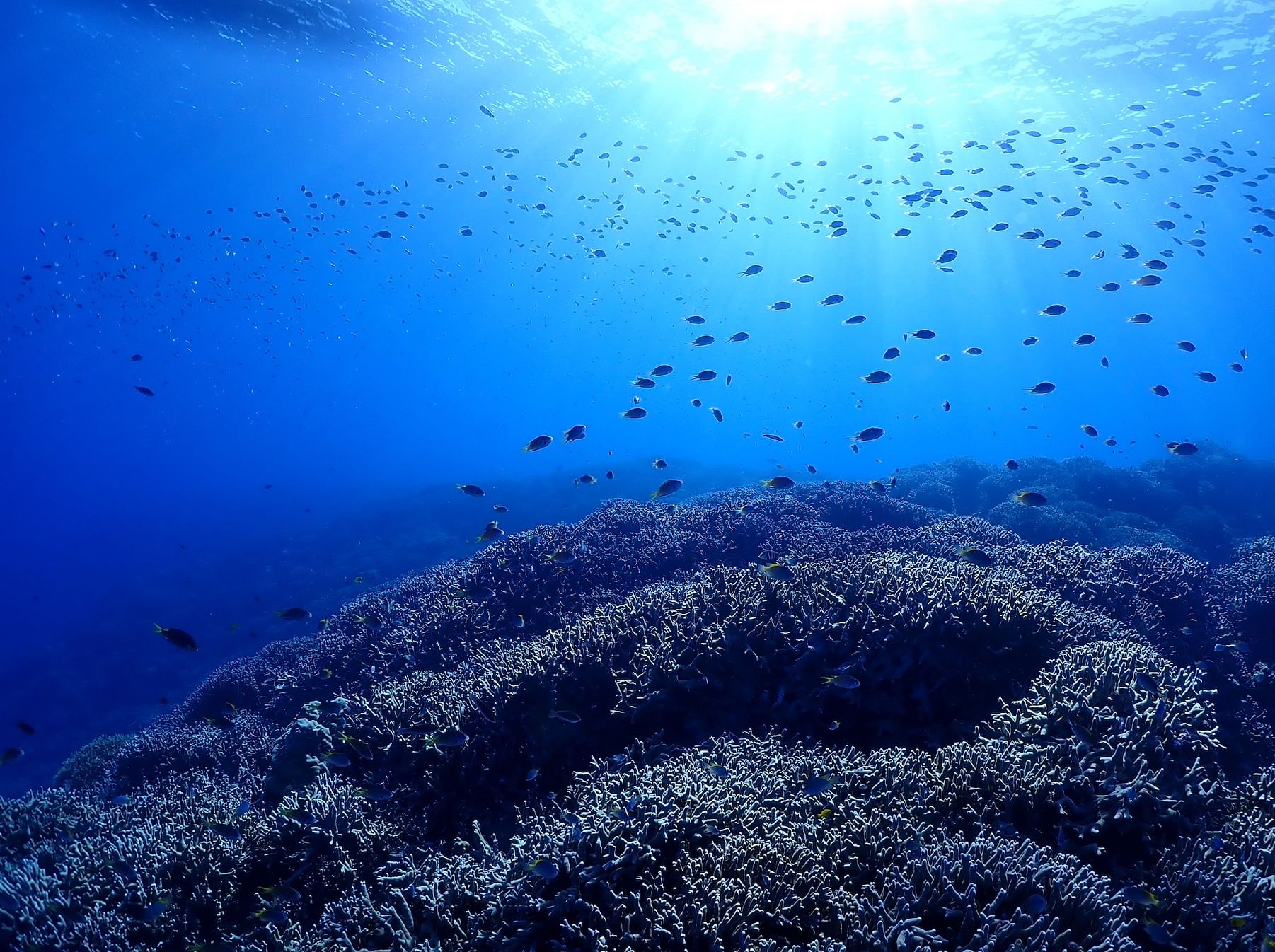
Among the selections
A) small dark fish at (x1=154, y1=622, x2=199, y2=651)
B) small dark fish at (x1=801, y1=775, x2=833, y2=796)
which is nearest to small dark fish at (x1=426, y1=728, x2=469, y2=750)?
small dark fish at (x1=154, y1=622, x2=199, y2=651)

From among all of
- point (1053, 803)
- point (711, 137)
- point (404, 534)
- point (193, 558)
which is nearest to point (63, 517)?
point (193, 558)

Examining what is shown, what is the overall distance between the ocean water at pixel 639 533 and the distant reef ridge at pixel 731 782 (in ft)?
0.15

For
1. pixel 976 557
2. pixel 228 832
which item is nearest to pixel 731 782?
pixel 228 832

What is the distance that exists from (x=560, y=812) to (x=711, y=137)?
46.1 meters

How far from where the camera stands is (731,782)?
13.4 feet

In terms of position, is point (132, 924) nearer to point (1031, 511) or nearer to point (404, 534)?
point (1031, 511)

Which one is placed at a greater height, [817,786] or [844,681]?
[844,681]

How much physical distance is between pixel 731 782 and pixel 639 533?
693cm

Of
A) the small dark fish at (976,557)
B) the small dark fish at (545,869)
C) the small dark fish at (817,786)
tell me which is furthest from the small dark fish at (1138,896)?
the small dark fish at (976,557)

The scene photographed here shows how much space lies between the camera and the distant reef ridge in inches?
123

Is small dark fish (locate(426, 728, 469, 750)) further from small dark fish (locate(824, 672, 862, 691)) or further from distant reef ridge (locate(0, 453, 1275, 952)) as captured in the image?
small dark fish (locate(824, 672, 862, 691))

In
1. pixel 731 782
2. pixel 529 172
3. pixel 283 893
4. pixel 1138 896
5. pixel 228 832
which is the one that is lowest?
pixel 283 893

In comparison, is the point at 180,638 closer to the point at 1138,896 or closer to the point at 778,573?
the point at 778,573

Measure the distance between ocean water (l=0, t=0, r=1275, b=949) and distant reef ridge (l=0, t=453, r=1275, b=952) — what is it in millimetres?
45
